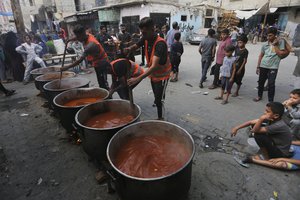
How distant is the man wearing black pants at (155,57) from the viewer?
8.83ft

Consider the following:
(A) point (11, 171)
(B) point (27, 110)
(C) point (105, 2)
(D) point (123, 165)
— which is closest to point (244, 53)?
(D) point (123, 165)

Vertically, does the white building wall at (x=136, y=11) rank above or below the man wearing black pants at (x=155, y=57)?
above

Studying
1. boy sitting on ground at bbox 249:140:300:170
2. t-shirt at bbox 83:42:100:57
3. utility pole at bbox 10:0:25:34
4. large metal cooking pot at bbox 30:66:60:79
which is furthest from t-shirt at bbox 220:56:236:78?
utility pole at bbox 10:0:25:34

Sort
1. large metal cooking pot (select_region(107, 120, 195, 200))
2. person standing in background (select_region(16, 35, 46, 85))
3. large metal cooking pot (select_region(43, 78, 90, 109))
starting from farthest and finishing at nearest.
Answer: person standing in background (select_region(16, 35, 46, 85)), large metal cooking pot (select_region(43, 78, 90, 109)), large metal cooking pot (select_region(107, 120, 195, 200))

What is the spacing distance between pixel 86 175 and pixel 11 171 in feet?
4.19

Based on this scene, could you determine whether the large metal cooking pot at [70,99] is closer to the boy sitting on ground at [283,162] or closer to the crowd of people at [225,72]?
the crowd of people at [225,72]

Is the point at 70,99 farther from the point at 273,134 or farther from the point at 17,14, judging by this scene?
the point at 17,14

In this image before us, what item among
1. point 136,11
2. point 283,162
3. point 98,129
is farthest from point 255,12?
point 98,129

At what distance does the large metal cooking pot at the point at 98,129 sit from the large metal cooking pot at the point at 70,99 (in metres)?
0.18

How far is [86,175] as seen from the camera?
2643 millimetres

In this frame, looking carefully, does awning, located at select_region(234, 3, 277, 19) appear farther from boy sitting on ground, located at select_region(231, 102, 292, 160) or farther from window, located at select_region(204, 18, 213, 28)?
boy sitting on ground, located at select_region(231, 102, 292, 160)

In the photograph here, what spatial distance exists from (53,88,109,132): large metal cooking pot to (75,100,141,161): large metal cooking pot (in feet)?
0.59

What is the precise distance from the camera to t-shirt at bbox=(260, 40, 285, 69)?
4121mm

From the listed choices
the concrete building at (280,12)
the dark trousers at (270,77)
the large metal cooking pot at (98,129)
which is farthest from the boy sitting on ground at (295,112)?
the concrete building at (280,12)
